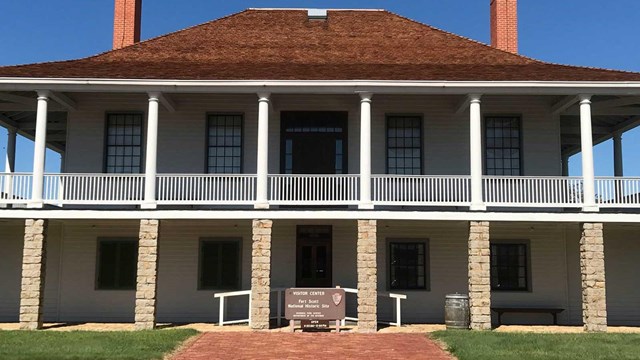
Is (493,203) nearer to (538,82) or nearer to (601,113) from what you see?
(538,82)

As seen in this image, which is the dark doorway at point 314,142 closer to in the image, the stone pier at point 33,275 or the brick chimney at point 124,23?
the brick chimney at point 124,23

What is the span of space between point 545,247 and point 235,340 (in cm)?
1021

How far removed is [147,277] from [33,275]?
3014 millimetres

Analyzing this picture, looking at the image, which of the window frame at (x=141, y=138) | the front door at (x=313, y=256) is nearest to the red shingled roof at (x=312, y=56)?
the window frame at (x=141, y=138)

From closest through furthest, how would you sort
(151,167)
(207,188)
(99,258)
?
(151,167), (207,188), (99,258)

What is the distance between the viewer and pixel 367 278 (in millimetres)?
17109

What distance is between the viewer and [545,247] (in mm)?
19828

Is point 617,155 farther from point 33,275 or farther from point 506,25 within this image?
point 33,275

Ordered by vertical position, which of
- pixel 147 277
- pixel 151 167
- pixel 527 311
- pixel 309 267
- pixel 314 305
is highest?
pixel 151 167

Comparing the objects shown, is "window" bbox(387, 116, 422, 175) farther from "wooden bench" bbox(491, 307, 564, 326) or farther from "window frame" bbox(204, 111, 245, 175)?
"wooden bench" bbox(491, 307, 564, 326)

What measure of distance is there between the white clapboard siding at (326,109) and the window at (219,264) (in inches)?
94.5

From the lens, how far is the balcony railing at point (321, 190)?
A: 57.9 feet

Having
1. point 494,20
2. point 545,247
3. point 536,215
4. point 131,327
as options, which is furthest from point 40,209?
point 494,20

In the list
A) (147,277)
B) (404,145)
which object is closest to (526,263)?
(404,145)
